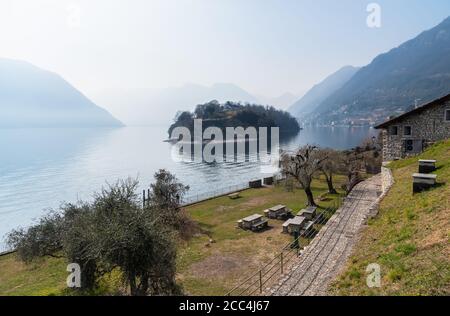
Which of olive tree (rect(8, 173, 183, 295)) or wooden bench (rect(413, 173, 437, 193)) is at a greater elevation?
wooden bench (rect(413, 173, 437, 193))

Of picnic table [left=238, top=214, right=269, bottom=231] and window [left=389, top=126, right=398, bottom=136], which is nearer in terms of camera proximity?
picnic table [left=238, top=214, right=269, bottom=231]

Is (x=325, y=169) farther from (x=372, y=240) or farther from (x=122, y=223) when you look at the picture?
(x=122, y=223)

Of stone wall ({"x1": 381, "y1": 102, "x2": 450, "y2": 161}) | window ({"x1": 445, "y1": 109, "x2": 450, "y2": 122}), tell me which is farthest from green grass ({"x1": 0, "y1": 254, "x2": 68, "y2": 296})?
window ({"x1": 445, "y1": 109, "x2": 450, "y2": 122})

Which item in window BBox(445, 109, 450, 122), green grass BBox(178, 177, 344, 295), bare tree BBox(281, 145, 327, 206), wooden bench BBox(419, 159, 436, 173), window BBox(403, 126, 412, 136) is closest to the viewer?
green grass BBox(178, 177, 344, 295)

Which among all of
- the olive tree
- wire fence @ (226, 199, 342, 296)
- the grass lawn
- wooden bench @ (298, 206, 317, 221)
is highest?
the olive tree

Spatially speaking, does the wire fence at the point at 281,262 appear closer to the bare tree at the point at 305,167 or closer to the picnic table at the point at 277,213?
the bare tree at the point at 305,167

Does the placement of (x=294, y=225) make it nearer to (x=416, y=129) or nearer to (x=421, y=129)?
(x=416, y=129)

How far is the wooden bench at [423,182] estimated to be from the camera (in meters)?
16.6

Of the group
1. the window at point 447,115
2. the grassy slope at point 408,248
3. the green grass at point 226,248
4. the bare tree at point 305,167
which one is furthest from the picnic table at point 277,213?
the window at point 447,115

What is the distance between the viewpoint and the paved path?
1303 centimetres

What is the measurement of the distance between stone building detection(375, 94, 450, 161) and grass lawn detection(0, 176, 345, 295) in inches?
455

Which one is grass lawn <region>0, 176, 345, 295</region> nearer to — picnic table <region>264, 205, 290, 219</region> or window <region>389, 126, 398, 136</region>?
picnic table <region>264, 205, 290, 219</region>

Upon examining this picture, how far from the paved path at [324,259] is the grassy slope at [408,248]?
1190 mm
